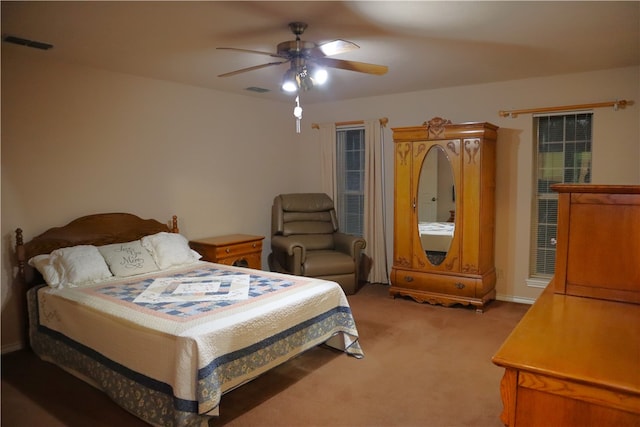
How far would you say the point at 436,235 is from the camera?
465cm

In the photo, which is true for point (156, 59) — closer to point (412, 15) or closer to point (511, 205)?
point (412, 15)

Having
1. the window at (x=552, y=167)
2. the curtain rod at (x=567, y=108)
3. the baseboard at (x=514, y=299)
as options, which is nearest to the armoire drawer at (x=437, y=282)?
the baseboard at (x=514, y=299)

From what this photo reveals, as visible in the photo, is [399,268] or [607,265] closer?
[607,265]

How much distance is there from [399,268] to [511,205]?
136cm

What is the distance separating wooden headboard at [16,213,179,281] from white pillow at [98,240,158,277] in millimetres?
159

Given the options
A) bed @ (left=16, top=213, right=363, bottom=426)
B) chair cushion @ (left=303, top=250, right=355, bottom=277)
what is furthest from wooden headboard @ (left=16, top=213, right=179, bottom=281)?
chair cushion @ (left=303, top=250, right=355, bottom=277)

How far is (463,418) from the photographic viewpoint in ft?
8.19

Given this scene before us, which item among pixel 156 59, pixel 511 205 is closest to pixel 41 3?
pixel 156 59

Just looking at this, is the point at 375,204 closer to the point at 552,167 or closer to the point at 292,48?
the point at 552,167

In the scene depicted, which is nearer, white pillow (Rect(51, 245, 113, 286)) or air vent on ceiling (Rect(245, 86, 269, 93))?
white pillow (Rect(51, 245, 113, 286))

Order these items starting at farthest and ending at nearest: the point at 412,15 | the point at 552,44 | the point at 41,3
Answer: the point at 552,44
the point at 412,15
the point at 41,3

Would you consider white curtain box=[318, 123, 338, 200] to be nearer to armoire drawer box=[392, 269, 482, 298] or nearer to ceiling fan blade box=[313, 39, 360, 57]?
armoire drawer box=[392, 269, 482, 298]

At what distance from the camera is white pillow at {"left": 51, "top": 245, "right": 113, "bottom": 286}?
3.30 meters

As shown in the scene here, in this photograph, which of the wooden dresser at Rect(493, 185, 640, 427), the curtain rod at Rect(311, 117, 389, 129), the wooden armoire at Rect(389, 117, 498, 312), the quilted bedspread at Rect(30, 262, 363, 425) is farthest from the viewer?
the curtain rod at Rect(311, 117, 389, 129)
